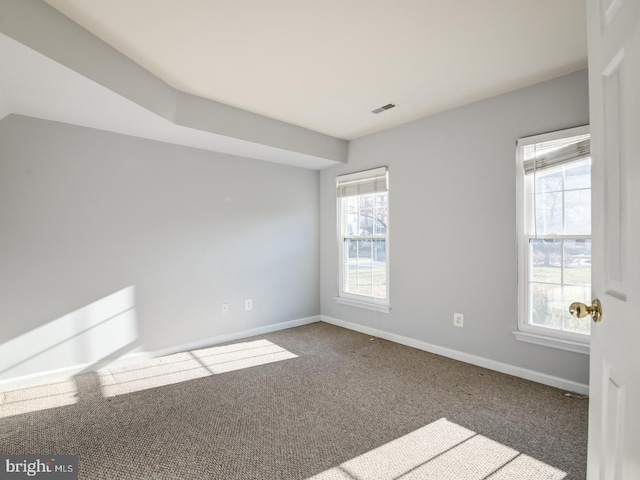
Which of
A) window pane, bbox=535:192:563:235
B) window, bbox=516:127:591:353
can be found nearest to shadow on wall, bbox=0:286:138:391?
window, bbox=516:127:591:353

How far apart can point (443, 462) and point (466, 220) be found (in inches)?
83.3

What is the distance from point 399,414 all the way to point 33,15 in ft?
10.4

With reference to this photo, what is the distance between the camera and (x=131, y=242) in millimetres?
3303

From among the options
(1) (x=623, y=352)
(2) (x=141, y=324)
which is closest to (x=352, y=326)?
(2) (x=141, y=324)

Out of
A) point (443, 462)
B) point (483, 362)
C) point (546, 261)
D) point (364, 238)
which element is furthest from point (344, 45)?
point (483, 362)

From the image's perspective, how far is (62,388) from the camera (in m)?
2.73

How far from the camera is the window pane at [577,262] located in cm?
260

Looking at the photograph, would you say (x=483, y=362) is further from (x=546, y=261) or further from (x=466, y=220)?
(x=466, y=220)

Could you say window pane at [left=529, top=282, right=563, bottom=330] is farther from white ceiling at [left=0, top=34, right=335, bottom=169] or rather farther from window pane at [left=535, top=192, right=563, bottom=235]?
white ceiling at [left=0, top=34, right=335, bottom=169]

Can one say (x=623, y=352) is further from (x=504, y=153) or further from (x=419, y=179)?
(x=419, y=179)

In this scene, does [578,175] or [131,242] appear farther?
[131,242]

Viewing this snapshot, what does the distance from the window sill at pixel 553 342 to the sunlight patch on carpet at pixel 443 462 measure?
1.14m

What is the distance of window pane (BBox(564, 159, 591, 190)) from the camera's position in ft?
8.49
